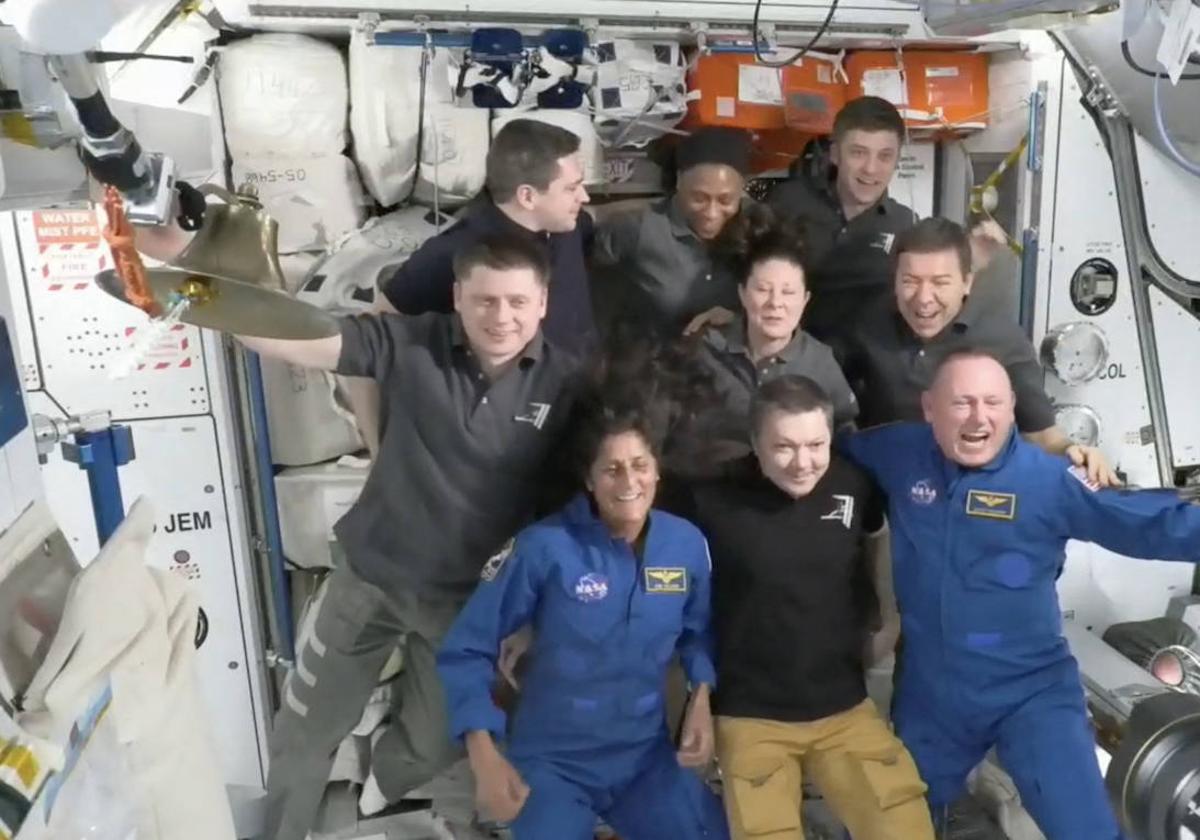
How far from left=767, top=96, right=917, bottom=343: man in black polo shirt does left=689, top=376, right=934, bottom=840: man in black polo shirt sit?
71 centimetres

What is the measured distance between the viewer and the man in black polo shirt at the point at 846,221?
3.13 meters

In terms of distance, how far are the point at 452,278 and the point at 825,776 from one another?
1.58m

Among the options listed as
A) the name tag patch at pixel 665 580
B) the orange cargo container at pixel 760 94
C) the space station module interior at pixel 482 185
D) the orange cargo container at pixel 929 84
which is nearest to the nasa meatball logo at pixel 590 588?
the name tag patch at pixel 665 580

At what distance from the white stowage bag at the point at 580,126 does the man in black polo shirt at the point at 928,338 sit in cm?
95

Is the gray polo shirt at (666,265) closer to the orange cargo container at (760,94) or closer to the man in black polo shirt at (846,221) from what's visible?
the man in black polo shirt at (846,221)

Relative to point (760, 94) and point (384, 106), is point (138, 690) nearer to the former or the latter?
point (384, 106)

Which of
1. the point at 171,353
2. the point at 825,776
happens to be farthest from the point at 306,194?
the point at 825,776

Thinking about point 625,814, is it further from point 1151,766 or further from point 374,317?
point 1151,766

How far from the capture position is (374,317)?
2.55 metres

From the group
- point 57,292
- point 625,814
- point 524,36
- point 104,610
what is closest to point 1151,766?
point 104,610

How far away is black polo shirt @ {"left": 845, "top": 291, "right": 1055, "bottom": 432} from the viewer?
295 centimetres

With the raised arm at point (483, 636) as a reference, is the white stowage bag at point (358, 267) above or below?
above

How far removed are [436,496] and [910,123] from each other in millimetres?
2058

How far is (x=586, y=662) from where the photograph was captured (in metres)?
2.57
